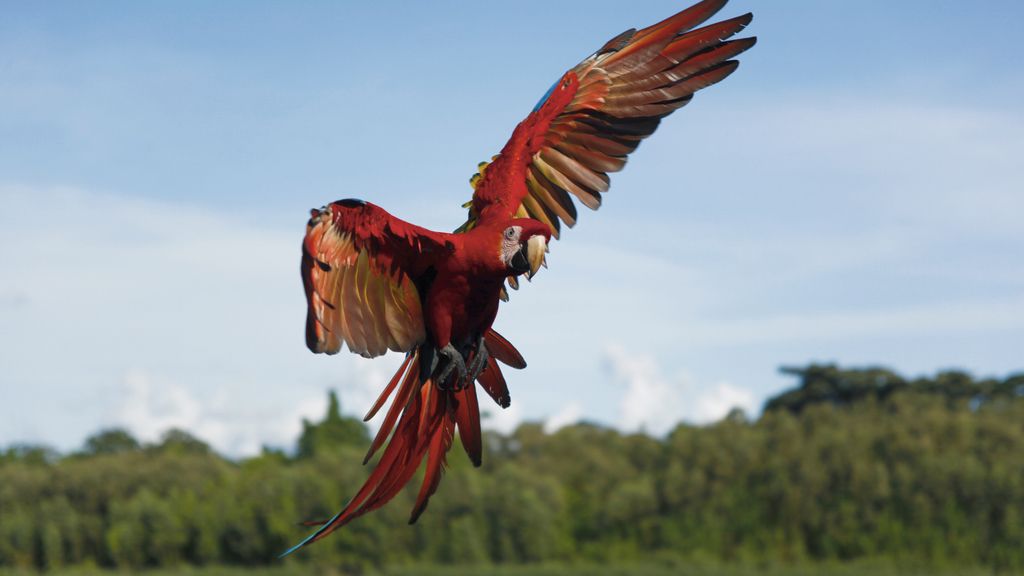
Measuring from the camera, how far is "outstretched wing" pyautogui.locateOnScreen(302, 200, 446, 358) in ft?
7.80

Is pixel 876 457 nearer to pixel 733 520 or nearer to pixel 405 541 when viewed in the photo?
pixel 733 520

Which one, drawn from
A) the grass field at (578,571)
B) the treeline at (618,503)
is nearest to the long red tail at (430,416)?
the grass field at (578,571)

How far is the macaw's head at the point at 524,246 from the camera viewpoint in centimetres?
250

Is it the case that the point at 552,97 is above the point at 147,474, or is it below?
below

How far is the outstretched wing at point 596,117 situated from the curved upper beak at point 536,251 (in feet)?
1.35

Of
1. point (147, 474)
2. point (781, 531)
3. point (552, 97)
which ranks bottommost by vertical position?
point (781, 531)

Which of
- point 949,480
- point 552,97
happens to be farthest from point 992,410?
point 552,97

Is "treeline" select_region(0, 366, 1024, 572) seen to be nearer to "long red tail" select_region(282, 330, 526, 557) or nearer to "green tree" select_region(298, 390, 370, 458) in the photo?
"green tree" select_region(298, 390, 370, 458)

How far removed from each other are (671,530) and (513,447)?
4.75 meters

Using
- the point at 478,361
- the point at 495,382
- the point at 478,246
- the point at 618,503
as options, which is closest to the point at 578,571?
the point at 618,503

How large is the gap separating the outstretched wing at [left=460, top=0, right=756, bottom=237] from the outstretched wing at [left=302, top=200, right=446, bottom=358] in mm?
369

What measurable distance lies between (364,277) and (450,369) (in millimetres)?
397

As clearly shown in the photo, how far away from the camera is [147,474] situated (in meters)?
23.7

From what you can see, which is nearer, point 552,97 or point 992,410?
point 552,97
